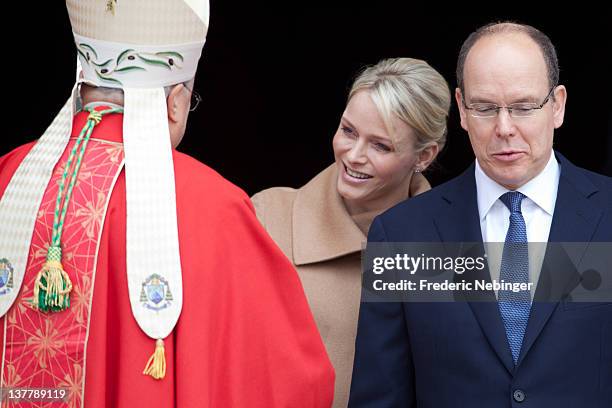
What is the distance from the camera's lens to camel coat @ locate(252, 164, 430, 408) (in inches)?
162

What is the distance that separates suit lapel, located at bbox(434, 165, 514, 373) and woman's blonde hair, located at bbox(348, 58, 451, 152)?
53 centimetres

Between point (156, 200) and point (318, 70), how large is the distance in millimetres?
2984

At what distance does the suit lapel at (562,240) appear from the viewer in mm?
3400

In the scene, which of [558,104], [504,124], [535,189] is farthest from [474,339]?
[558,104]

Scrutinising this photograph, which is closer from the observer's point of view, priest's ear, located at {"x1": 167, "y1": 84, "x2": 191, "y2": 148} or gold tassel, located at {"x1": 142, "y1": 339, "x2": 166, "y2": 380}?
gold tassel, located at {"x1": 142, "y1": 339, "x2": 166, "y2": 380}

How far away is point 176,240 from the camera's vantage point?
3.17 m

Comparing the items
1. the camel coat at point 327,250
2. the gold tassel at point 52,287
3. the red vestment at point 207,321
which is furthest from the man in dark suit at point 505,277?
the gold tassel at point 52,287

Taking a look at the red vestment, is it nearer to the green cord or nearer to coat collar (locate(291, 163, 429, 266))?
the green cord

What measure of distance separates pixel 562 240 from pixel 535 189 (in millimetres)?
164

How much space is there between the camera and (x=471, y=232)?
11.7 ft

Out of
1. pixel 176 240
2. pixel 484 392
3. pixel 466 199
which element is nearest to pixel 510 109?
pixel 466 199

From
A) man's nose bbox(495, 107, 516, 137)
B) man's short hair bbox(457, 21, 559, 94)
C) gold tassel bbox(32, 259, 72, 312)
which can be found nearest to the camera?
gold tassel bbox(32, 259, 72, 312)

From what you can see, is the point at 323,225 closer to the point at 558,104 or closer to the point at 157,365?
the point at 558,104

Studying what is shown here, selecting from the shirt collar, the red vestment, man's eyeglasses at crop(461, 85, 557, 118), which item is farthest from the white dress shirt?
the red vestment
